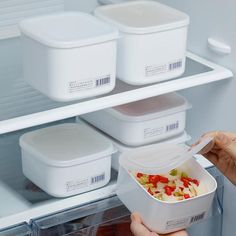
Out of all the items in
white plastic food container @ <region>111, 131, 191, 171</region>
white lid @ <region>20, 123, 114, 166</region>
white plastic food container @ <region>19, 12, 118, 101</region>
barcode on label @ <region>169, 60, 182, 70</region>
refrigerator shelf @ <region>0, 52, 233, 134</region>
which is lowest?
white plastic food container @ <region>111, 131, 191, 171</region>

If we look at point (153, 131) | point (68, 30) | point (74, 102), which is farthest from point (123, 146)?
point (68, 30)

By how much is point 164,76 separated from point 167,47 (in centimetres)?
6

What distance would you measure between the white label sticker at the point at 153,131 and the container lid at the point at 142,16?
8.4 inches

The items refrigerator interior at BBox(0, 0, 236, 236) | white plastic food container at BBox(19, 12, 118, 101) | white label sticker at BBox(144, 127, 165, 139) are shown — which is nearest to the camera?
white plastic food container at BBox(19, 12, 118, 101)

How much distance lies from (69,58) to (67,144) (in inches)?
10.1

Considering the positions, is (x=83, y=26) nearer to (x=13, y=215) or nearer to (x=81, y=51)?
(x=81, y=51)

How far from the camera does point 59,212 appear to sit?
1412mm

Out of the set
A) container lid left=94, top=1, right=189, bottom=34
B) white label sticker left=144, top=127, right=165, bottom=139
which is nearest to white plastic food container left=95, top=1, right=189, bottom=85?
container lid left=94, top=1, right=189, bottom=34

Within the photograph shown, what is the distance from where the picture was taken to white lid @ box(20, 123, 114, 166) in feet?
4.67

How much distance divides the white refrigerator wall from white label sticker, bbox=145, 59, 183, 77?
121 millimetres

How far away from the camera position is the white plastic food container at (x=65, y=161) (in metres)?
1.41

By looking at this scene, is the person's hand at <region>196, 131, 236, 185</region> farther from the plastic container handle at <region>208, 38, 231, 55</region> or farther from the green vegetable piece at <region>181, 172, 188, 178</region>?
the plastic container handle at <region>208, 38, 231, 55</region>

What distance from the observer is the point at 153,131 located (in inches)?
59.8

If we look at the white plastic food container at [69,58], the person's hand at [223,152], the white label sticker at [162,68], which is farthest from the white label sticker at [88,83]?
the person's hand at [223,152]
